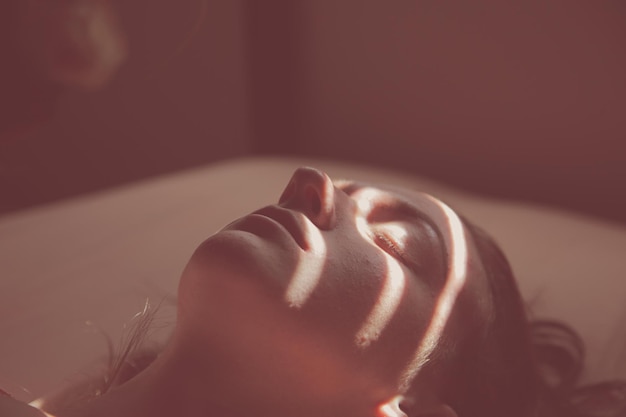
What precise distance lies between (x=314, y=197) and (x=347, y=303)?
15cm

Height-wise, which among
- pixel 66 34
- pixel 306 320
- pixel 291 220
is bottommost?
pixel 306 320

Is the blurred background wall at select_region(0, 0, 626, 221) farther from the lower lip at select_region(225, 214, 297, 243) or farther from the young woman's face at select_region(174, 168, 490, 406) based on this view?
the lower lip at select_region(225, 214, 297, 243)

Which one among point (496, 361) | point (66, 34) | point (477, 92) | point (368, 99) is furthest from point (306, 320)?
point (368, 99)

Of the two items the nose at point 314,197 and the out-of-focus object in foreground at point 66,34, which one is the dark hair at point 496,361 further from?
the out-of-focus object in foreground at point 66,34

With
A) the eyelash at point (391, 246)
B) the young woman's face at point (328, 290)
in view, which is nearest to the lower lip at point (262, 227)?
the young woman's face at point (328, 290)

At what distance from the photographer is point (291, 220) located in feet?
2.95

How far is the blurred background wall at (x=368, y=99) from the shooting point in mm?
1988

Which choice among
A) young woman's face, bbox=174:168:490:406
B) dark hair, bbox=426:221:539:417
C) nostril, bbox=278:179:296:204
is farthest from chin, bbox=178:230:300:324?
dark hair, bbox=426:221:539:417

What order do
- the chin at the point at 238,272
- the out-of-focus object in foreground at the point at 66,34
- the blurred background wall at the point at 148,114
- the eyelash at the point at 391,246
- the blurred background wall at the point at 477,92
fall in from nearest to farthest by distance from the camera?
the chin at the point at 238,272
the eyelash at the point at 391,246
the out-of-focus object in foreground at the point at 66,34
the blurred background wall at the point at 477,92
the blurred background wall at the point at 148,114

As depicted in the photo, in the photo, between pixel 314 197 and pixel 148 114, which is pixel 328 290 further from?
pixel 148 114

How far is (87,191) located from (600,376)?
168 centimetres

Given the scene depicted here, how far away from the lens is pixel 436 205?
1062 millimetres

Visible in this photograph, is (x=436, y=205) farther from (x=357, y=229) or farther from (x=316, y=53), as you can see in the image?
(x=316, y=53)

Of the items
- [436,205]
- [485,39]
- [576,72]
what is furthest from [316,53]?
[436,205]
